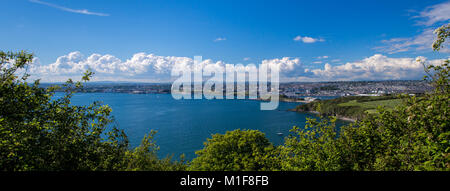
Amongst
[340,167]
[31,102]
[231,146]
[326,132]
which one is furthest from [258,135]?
[31,102]

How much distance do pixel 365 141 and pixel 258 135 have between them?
423 inches

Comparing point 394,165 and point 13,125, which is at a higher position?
point 13,125

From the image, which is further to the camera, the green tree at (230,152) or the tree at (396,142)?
the green tree at (230,152)

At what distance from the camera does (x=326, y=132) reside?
25.7 feet

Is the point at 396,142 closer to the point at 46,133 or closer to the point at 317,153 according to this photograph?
the point at 317,153

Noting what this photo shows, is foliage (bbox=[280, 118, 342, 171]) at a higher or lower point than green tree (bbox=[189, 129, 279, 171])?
higher

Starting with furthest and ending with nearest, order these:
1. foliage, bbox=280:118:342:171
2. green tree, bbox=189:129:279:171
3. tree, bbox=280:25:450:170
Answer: green tree, bbox=189:129:279:171
foliage, bbox=280:118:342:171
tree, bbox=280:25:450:170

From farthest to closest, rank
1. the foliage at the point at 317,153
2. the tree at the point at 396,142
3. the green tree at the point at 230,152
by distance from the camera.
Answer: the green tree at the point at 230,152 → the foliage at the point at 317,153 → the tree at the point at 396,142

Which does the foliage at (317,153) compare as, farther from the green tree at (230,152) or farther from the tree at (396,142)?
the green tree at (230,152)

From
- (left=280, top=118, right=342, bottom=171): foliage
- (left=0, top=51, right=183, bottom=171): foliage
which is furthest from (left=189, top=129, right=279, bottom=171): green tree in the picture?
(left=0, top=51, right=183, bottom=171): foliage

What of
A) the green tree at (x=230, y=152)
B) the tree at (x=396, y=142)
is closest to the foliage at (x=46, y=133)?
the tree at (x=396, y=142)

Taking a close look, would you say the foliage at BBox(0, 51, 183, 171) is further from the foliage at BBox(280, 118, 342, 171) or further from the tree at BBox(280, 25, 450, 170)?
the tree at BBox(280, 25, 450, 170)

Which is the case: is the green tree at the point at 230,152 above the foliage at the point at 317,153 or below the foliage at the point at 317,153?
below
